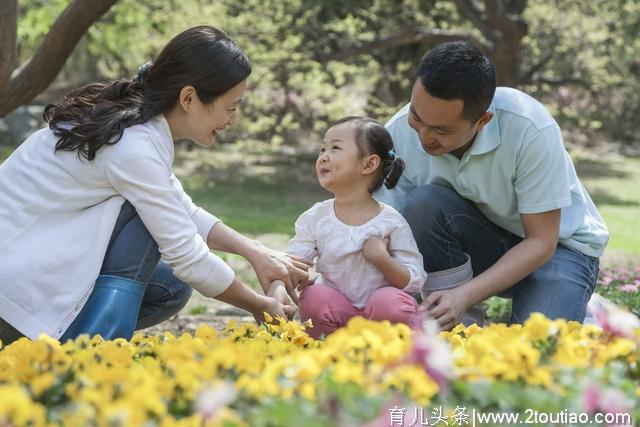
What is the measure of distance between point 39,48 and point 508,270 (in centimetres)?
295

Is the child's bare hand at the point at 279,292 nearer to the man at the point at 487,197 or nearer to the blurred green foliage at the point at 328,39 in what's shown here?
the man at the point at 487,197

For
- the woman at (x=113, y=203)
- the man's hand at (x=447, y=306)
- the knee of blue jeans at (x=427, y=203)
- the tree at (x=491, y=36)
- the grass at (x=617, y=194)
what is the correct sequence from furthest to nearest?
the tree at (x=491, y=36), the grass at (x=617, y=194), the knee of blue jeans at (x=427, y=203), the man's hand at (x=447, y=306), the woman at (x=113, y=203)

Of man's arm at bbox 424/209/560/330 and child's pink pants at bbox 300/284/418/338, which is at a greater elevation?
man's arm at bbox 424/209/560/330

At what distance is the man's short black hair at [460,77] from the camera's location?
3229mm

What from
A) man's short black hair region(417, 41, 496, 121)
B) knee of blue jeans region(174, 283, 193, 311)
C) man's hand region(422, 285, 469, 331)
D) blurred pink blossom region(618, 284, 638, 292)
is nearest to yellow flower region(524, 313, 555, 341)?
man's hand region(422, 285, 469, 331)

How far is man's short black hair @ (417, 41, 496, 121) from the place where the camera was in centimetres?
323

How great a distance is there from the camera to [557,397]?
5.84 feet

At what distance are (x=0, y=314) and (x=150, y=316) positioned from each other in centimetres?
72

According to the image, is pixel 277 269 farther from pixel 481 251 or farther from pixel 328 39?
pixel 328 39

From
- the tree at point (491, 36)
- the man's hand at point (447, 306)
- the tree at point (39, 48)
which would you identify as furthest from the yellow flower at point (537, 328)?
the tree at point (491, 36)

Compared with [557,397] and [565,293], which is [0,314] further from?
[565,293]

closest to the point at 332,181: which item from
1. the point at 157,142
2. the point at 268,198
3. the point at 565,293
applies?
the point at 157,142

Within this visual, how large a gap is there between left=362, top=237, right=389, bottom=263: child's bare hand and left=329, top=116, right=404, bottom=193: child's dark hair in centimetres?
25

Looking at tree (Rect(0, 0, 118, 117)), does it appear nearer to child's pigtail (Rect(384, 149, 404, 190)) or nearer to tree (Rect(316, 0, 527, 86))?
child's pigtail (Rect(384, 149, 404, 190))
